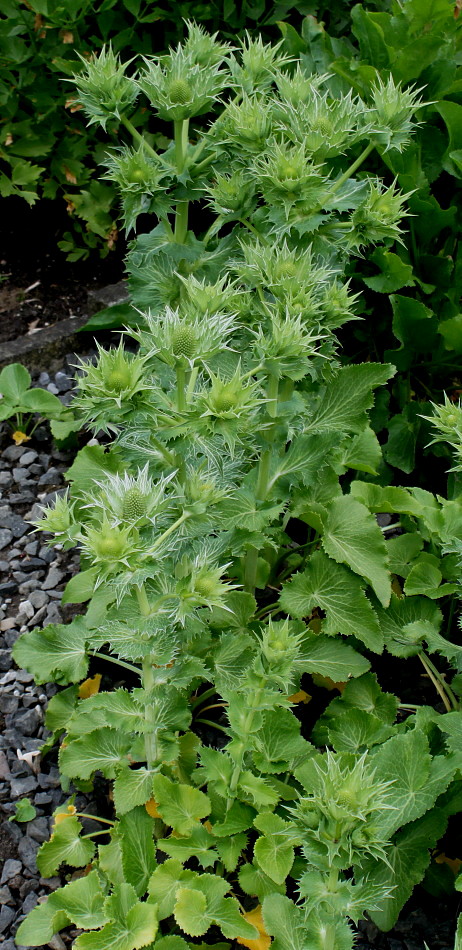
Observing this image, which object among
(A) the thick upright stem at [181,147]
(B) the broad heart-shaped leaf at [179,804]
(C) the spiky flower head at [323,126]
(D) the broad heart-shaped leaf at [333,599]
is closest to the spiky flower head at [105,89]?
(A) the thick upright stem at [181,147]

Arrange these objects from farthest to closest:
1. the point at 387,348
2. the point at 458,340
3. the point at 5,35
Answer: the point at 5,35, the point at 387,348, the point at 458,340

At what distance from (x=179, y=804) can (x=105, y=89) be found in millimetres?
1791

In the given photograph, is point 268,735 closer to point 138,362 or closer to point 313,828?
point 313,828

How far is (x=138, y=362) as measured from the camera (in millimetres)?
1840

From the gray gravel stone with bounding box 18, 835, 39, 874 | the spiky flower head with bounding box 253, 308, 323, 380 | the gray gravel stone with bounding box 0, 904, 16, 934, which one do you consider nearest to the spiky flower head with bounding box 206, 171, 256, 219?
the spiky flower head with bounding box 253, 308, 323, 380

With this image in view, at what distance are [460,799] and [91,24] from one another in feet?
12.0

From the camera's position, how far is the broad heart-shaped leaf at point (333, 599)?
93.9 inches

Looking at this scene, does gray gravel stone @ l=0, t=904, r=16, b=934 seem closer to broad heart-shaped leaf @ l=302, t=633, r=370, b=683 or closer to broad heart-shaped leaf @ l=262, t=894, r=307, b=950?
broad heart-shaped leaf @ l=262, t=894, r=307, b=950

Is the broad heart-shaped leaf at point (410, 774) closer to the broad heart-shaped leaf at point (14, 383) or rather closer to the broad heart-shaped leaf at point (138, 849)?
the broad heart-shaped leaf at point (138, 849)

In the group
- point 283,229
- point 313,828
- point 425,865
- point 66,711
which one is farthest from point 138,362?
point 425,865

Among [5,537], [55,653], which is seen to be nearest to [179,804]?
[55,653]

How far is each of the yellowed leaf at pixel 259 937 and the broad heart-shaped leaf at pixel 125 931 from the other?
0.77 feet

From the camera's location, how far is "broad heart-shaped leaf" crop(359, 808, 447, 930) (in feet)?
6.91

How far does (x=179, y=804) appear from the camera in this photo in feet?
6.96
